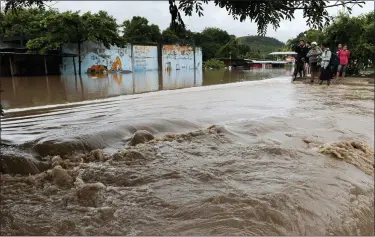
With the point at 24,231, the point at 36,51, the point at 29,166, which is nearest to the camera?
the point at 24,231

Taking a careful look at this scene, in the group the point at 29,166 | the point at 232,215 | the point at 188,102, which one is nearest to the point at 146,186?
the point at 232,215

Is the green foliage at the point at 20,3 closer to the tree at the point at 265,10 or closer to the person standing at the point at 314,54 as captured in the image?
the tree at the point at 265,10

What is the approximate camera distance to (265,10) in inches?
103

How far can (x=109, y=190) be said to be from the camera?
3.11 meters

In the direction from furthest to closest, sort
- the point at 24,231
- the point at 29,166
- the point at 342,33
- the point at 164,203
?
the point at 342,33 → the point at 29,166 → the point at 164,203 → the point at 24,231

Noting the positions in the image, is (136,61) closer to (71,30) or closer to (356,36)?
(71,30)

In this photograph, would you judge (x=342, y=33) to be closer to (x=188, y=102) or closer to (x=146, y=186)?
(x=188, y=102)

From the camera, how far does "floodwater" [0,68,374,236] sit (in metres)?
2.60

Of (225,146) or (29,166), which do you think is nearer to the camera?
(29,166)

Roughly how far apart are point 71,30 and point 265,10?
68.5ft

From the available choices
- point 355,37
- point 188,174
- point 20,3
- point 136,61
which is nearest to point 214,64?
point 136,61

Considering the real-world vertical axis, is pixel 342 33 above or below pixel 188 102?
above

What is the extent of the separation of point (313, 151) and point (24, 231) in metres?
3.35

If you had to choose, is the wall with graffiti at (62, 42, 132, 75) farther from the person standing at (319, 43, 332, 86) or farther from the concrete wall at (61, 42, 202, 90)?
the person standing at (319, 43, 332, 86)
